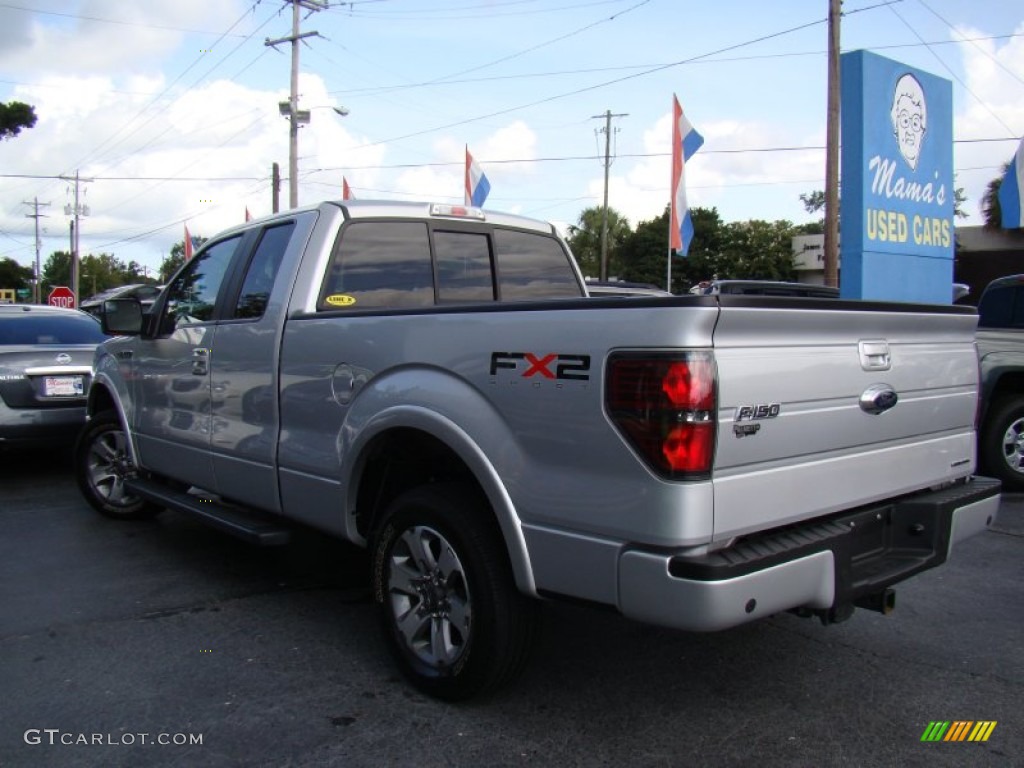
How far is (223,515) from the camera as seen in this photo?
4465mm

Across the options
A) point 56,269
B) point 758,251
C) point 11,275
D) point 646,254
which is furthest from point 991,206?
point 56,269

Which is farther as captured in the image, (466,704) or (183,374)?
(183,374)

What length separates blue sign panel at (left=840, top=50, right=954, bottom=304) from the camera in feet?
27.3

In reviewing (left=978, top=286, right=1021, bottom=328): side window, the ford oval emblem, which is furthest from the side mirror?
(left=978, top=286, right=1021, bottom=328): side window

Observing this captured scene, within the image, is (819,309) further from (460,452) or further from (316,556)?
(316,556)

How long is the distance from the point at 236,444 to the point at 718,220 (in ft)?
232

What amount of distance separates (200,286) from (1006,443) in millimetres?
6267

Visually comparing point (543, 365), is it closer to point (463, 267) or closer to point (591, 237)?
point (463, 267)

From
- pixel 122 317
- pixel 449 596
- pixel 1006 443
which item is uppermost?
pixel 122 317

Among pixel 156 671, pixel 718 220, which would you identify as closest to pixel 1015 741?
pixel 156 671

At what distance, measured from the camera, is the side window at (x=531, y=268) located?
16.2ft

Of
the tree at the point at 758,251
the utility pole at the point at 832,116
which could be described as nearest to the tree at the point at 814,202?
the tree at the point at 758,251

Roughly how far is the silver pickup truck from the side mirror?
0.91m

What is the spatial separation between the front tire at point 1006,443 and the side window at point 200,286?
596 centimetres
